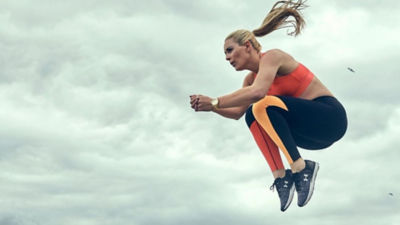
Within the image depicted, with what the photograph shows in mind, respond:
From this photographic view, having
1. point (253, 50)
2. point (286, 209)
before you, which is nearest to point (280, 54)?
point (253, 50)

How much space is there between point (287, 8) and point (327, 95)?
5.64 ft

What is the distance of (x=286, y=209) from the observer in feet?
32.1

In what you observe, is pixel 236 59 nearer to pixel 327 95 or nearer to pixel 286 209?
pixel 327 95

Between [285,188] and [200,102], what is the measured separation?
2.39 metres

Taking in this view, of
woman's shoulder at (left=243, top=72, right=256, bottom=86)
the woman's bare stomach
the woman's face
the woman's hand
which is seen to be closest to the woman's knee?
the woman's face

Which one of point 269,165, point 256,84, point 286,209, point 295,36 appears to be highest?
point 295,36

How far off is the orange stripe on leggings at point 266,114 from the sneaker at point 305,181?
0.59 meters

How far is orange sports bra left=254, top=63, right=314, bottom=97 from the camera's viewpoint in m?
9.91

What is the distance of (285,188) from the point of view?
Result: 990cm

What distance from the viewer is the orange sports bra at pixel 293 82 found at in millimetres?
9914

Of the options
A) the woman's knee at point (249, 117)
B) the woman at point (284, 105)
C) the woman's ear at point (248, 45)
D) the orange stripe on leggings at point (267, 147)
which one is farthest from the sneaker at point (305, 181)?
the woman's ear at point (248, 45)

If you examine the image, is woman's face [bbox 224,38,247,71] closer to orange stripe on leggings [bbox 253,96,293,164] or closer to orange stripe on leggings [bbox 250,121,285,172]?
orange stripe on leggings [bbox 253,96,293,164]

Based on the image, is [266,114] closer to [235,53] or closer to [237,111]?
[235,53]

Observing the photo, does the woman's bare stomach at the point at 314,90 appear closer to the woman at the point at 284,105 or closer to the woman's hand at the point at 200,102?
the woman at the point at 284,105
